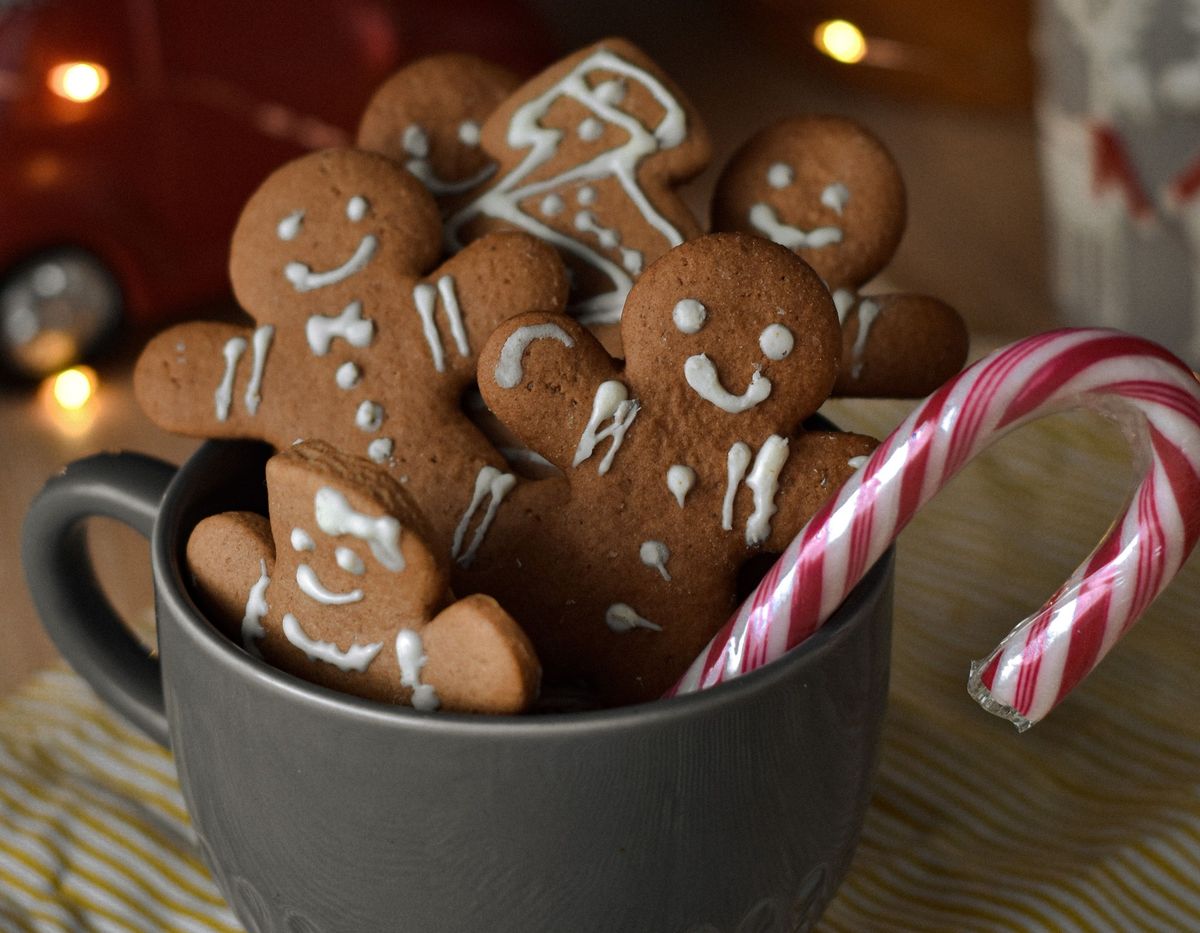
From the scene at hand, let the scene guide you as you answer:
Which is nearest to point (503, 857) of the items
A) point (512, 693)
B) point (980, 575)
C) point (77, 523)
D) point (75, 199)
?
point (512, 693)

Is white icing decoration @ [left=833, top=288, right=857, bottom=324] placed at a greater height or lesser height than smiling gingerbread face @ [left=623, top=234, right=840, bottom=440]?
lesser

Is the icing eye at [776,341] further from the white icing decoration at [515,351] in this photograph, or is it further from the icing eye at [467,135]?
the icing eye at [467,135]

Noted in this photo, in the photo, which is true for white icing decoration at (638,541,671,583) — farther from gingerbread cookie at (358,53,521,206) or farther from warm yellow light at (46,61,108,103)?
warm yellow light at (46,61,108,103)

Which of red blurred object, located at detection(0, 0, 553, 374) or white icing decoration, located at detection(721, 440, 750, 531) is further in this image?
red blurred object, located at detection(0, 0, 553, 374)

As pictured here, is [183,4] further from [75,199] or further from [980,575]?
[980,575]

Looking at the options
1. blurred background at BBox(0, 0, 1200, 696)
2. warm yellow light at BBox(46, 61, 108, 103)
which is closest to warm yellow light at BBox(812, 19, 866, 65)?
blurred background at BBox(0, 0, 1200, 696)

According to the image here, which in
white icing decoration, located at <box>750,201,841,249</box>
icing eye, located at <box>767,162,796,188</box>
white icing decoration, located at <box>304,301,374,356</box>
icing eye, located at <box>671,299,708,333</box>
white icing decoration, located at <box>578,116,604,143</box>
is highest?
white icing decoration, located at <box>578,116,604,143</box>
